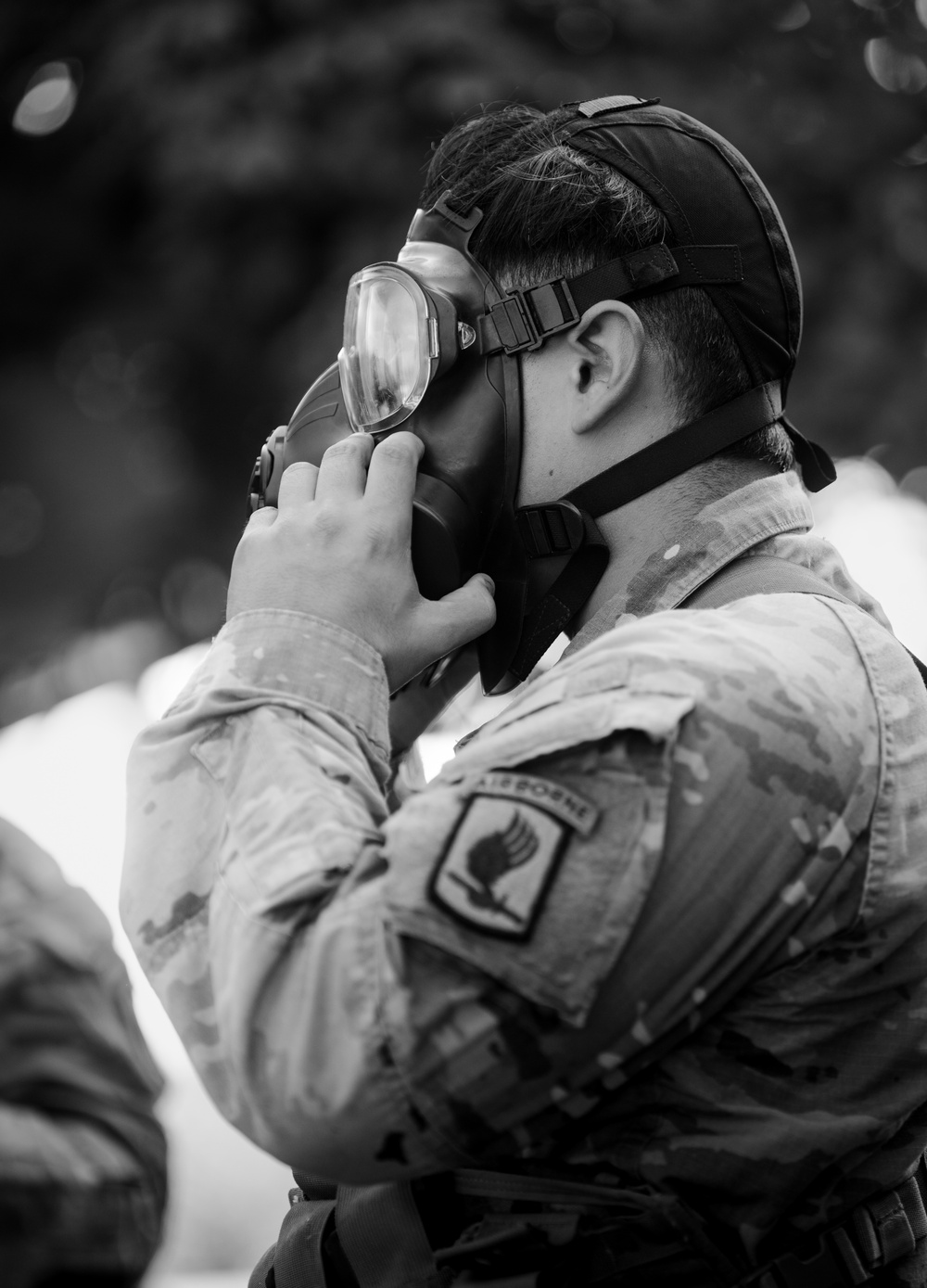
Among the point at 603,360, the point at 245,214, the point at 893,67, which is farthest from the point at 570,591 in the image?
the point at 893,67

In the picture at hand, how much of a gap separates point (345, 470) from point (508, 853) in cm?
74

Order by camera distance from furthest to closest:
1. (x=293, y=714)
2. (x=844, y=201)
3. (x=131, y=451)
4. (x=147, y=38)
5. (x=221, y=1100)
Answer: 1. (x=131, y=451)
2. (x=844, y=201)
3. (x=147, y=38)
4. (x=293, y=714)
5. (x=221, y=1100)

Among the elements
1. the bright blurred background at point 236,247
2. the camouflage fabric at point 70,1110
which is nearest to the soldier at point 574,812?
the camouflage fabric at point 70,1110

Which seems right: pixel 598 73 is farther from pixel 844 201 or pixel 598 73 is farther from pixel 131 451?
pixel 131 451

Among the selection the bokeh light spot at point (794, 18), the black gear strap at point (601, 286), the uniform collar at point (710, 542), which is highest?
the bokeh light spot at point (794, 18)

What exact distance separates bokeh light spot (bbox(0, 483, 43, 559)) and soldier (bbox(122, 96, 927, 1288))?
359 cm

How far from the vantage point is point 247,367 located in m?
5.20

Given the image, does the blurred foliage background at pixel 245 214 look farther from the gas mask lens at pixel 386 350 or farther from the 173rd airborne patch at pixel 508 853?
the 173rd airborne patch at pixel 508 853

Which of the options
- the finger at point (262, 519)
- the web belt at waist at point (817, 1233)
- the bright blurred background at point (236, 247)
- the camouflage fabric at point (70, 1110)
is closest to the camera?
the web belt at waist at point (817, 1233)

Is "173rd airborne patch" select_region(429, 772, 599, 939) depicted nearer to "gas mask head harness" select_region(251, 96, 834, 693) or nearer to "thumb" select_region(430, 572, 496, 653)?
"thumb" select_region(430, 572, 496, 653)

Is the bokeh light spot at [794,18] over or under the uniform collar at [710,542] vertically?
over

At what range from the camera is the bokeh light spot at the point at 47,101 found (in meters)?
5.08

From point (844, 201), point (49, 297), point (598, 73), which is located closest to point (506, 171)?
point (598, 73)

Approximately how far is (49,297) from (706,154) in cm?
390
